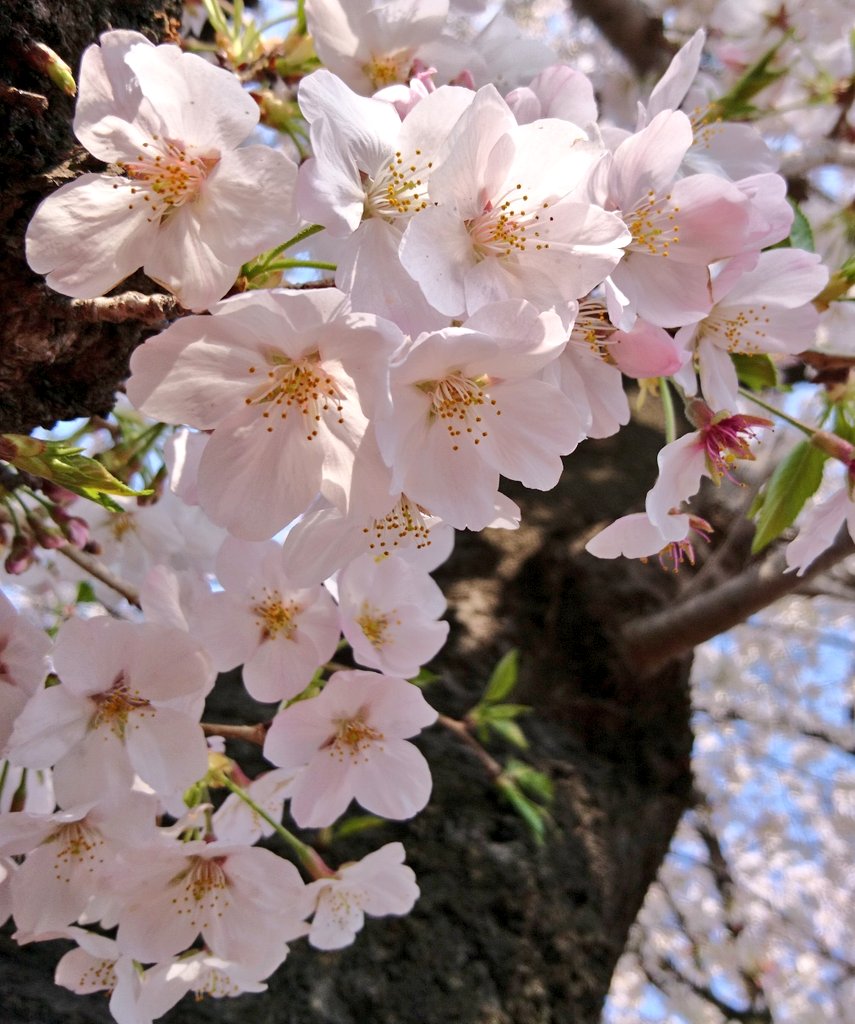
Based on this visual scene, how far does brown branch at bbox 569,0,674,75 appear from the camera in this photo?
7.29ft

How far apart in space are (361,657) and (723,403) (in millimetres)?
407

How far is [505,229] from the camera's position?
0.61 m

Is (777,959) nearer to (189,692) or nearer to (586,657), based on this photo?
(586,657)

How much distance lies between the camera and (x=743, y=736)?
5.39 m

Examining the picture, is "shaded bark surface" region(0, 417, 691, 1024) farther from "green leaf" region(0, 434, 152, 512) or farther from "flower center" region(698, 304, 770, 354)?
"flower center" region(698, 304, 770, 354)

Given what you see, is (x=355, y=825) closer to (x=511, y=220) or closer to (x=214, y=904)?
(x=214, y=904)

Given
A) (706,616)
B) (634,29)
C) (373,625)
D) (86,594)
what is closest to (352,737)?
(373,625)

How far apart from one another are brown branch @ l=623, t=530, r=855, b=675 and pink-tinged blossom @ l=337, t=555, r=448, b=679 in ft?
2.21

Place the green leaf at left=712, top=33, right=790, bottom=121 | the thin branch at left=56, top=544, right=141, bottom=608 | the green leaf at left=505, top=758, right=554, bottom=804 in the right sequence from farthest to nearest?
the green leaf at left=505, top=758, right=554, bottom=804
the green leaf at left=712, top=33, right=790, bottom=121
the thin branch at left=56, top=544, right=141, bottom=608

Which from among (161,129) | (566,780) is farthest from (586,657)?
(161,129)

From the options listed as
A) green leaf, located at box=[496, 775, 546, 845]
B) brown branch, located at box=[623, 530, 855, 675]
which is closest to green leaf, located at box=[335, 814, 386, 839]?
green leaf, located at box=[496, 775, 546, 845]

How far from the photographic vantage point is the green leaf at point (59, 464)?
2.11ft

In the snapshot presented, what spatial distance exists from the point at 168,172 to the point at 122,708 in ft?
1.47

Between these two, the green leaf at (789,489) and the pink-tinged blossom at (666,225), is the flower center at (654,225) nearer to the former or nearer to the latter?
the pink-tinged blossom at (666,225)
